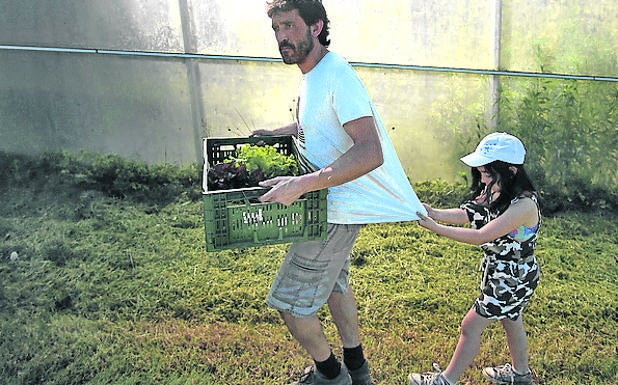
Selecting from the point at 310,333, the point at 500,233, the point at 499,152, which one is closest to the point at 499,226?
the point at 500,233

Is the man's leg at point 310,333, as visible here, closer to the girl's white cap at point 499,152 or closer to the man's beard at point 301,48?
the girl's white cap at point 499,152

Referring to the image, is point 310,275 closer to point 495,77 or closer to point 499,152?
point 499,152

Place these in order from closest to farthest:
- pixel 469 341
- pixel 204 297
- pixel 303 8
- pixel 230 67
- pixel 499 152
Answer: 1. pixel 303 8
2. pixel 499 152
3. pixel 469 341
4. pixel 204 297
5. pixel 230 67

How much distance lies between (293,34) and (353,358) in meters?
1.54

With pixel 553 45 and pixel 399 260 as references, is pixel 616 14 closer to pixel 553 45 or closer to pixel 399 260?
pixel 553 45

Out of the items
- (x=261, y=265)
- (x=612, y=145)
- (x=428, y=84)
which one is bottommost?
(x=261, y=265)

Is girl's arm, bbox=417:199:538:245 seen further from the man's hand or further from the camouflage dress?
the man's hand

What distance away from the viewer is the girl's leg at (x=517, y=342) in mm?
2732

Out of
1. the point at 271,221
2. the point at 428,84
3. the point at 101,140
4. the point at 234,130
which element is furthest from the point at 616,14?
the point at 101,140

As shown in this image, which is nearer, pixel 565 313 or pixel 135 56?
pixel 565 313

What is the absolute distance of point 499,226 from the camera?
2.52 metres

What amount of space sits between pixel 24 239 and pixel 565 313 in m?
3.79

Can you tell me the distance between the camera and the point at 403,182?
2637 mm

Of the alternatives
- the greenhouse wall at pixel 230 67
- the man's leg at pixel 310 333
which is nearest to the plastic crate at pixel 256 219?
the man's leg at pixel 310 333
